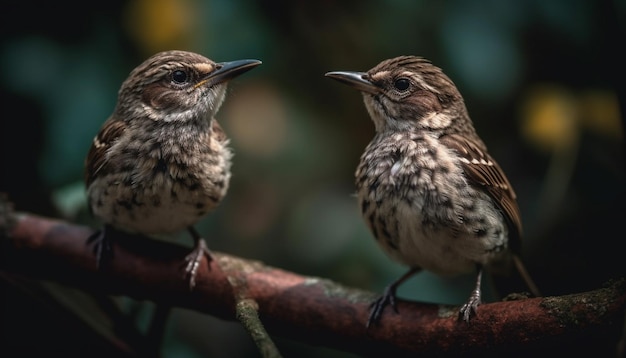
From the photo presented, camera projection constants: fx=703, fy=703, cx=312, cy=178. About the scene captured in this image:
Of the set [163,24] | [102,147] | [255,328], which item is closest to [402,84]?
[255,328]

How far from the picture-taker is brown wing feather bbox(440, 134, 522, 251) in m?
3.02

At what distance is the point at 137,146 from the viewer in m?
3.21

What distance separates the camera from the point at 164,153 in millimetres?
3193

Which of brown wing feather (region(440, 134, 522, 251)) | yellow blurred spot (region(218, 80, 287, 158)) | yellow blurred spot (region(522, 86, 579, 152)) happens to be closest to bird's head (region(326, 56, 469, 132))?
brown wing feather (region(440, 134, 522, 251))

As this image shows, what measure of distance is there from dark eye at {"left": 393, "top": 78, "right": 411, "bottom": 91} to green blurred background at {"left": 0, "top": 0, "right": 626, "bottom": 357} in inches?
39.9

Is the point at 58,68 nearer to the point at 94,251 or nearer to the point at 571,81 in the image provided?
the point at 94,251

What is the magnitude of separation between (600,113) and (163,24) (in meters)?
2.61

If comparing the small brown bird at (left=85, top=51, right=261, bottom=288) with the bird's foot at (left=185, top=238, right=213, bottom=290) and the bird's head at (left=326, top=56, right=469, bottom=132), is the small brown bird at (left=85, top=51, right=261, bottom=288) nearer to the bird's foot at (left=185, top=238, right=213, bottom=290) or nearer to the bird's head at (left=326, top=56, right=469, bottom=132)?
the bird's foot at (left=185, top=238, right=213, bottom=290)

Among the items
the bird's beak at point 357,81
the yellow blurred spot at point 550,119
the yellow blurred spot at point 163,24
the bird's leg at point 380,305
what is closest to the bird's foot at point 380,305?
the bird's leg at point 380,305

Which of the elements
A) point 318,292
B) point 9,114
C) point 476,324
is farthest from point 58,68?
point 476,324

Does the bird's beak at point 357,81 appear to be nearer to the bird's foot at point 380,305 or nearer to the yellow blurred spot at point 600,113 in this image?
the bird's foot at point 380,305

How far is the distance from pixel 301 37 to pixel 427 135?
5.04 ft

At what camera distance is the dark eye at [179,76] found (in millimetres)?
3197

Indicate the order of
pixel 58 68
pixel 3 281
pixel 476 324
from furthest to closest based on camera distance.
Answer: pixel 58 68 → pixel 3 281 → pixel 476 324
